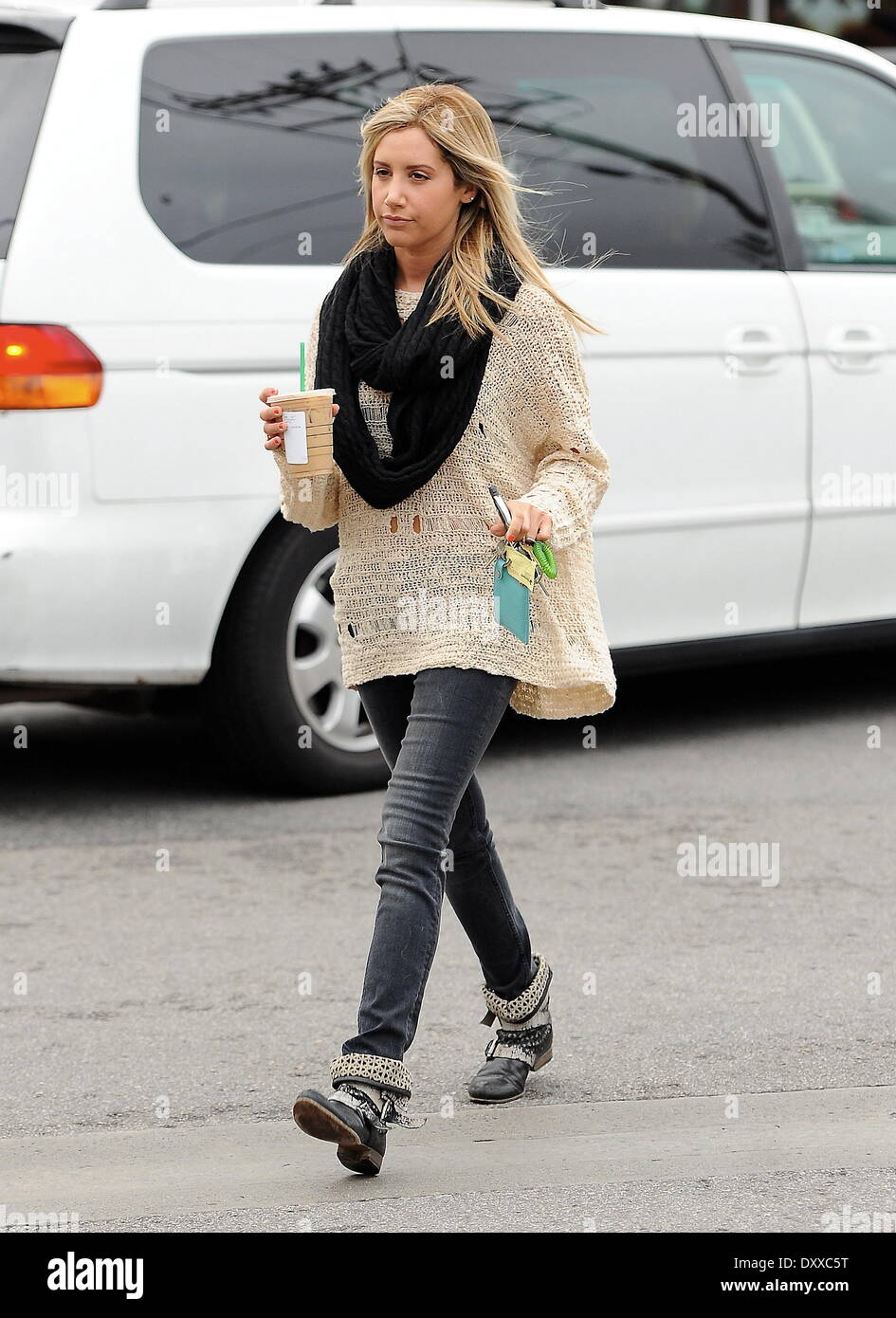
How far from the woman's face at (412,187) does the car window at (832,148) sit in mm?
3237

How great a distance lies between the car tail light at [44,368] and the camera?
528 cm

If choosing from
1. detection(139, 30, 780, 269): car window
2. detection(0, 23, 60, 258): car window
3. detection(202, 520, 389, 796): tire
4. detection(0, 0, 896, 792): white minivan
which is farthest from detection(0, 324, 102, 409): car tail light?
detection(202, 520, 389, 796): tire

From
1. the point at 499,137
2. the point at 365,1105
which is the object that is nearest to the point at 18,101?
the point at 499,137

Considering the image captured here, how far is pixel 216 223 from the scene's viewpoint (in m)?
5.59

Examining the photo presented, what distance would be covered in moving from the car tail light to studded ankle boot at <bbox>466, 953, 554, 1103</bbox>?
2185mm

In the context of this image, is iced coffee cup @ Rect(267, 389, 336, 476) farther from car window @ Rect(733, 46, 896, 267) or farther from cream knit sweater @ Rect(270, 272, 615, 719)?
car window @ Rect(733, 46, 896, 267)

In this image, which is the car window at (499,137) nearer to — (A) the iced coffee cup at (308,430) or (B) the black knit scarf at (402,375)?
(B) the black knit scarf at (402,375)

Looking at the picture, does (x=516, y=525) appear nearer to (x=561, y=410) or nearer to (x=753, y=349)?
(x=561, y=410)

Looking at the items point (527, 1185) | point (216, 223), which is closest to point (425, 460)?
point (527, 1185)

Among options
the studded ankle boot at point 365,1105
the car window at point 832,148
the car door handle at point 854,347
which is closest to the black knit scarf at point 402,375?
the studded ankle boot at point 365,1105

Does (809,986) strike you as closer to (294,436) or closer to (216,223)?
(294,436)

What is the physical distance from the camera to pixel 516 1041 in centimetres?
379

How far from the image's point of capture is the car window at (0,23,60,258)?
541 cm

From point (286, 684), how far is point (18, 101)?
1.64 meters
